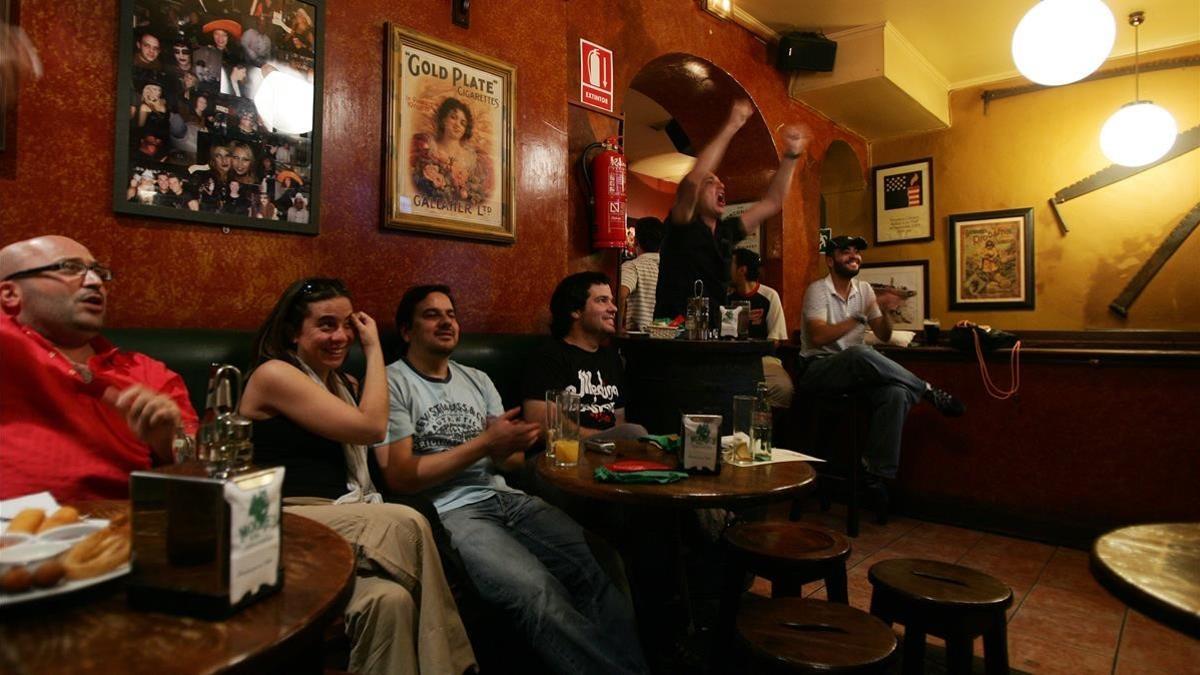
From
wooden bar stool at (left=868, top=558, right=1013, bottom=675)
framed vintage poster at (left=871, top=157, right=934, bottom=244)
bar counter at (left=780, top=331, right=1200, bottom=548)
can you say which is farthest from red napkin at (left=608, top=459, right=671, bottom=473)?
framed vintage poster at (left=871, top=157, right=934, bottom=244)

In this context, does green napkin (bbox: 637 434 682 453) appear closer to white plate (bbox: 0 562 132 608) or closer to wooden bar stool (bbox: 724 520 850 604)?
wooden bar stool (bbox: 724 520 850 604)

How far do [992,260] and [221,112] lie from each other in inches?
237

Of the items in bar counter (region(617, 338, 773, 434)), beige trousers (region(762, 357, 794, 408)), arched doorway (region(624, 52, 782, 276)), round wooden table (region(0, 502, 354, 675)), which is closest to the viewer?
round wooden table (region(0, 502, 354, 675))

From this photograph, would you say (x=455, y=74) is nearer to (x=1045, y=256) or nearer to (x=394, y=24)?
(x=394, y=24)

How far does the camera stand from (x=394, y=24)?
2.68 meters

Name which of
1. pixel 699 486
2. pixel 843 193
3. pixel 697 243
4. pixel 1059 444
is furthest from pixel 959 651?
pixel 843 193

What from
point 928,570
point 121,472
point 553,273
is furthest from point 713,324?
point 121,472

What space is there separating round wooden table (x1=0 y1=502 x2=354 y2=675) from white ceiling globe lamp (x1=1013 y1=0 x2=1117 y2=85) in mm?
4154

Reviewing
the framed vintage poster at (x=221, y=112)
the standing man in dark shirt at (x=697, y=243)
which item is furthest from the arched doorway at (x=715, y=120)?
the framed vintage poster at (x=221, y=112)

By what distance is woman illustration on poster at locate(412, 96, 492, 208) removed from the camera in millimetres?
2803

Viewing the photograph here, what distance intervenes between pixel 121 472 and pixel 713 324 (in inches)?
89.2

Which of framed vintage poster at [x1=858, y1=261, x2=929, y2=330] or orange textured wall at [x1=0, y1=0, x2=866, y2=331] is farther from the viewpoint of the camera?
framed vintage poster at [x1=858, y1=261, x2=929, y2=330]

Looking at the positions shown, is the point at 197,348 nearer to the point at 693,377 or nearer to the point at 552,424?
the point at 552,424

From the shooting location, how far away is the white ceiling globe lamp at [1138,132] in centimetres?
486
